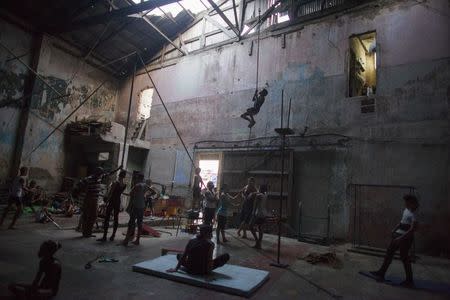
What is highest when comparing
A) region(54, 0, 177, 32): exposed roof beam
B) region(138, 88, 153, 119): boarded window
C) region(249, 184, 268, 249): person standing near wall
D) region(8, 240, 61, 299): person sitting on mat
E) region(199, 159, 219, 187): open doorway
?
region(54, 0, 177, 32): exposed roof beam

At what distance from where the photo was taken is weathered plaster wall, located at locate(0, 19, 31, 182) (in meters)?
12.0

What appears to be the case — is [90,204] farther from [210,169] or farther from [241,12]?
[241,12]

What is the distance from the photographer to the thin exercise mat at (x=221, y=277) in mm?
4188

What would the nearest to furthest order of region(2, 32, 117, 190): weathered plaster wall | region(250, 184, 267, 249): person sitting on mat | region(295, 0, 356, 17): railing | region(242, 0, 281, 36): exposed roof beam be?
1. region(250, 184, 267, 249): person sitting on mat
2. region(295, 0, 356, 17): railing
3. region(242, 0, 281, 36): exposed roof beam
4. region(2, 32, 117, 190): weathered plaster wall

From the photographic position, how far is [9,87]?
12.3 m

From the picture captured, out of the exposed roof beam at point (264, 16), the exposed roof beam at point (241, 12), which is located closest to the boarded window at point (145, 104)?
the exposed roof beam at point (241, 12)

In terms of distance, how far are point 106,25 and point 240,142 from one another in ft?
29.3

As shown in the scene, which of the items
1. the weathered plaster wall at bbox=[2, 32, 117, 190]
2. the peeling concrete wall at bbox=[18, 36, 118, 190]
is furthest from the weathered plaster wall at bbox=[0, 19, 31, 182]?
the peeling concrete wall at bbox=[18, 36, 118, 190]

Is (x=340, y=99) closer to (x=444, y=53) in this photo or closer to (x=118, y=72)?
A: (x=444, y=53)

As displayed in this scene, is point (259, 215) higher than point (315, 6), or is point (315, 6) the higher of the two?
point (315, 6)

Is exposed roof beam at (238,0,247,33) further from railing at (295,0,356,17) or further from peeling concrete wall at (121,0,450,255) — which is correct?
railing at (295,0,356,17)

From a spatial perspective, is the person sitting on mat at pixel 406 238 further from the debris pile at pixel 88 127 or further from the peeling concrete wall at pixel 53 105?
the peeling concrete wall at pixel 53 105

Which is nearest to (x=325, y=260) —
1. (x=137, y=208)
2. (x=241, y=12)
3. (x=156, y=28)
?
(x=137, y=208)

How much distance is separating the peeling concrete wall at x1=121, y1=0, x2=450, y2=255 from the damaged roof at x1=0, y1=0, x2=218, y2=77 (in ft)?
14.3
